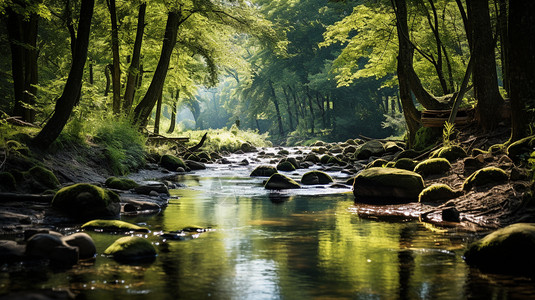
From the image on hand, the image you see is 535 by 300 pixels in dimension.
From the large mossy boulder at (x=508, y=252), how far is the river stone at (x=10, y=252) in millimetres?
4512

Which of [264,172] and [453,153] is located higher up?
[453,153]

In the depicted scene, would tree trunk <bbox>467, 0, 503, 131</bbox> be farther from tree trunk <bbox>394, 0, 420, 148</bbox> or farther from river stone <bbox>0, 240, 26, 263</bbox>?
river stone <bbox>0, 240, 26, 263</bbox>

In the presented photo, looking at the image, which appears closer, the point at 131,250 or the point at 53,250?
the point at 53,250

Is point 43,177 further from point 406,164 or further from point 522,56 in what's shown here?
point 522,56

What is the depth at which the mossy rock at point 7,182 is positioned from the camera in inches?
323


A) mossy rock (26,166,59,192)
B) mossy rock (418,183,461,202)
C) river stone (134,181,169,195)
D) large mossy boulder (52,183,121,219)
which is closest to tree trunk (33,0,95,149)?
mossy rock (26,166,59,192)

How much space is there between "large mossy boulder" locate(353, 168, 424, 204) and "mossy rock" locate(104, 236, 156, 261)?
18.7ft

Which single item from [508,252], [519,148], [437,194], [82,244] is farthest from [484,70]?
[82,244]

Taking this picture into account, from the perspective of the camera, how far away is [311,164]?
862 inches

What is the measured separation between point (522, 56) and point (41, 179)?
27.6ft

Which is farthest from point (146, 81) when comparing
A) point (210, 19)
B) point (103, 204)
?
point (103, 204)

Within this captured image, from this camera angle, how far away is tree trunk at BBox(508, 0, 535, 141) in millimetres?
8219

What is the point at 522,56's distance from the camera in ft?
27.9

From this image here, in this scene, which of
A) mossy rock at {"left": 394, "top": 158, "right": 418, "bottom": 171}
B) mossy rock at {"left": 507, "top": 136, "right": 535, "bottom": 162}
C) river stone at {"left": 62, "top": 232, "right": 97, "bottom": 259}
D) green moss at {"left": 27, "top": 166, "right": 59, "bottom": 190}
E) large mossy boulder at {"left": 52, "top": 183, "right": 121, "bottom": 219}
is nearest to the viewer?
river stone at {"left": 62, "top": 232, "right": 97, "bottom": 259}
